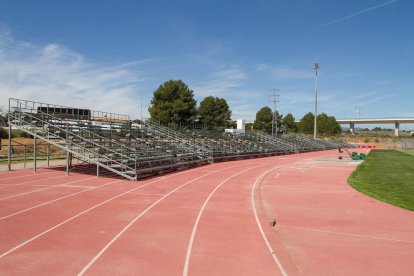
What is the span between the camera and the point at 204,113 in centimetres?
6241

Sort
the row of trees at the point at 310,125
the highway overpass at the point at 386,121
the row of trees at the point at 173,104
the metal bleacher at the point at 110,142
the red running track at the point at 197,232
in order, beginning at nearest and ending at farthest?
the red running track at the point at 197,232 < the metal bleacher at the point at 110,142 < the row of trees at the point at 173,104 < the row of trees at the point at 310,125 < the highway overpass at the point at 386,121

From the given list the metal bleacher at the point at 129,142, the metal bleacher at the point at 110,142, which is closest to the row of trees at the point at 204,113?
the metal bleacher at the point at 129,142

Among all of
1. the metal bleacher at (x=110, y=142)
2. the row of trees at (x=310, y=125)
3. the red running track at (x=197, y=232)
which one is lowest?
the red running track at (x=197, y=232)

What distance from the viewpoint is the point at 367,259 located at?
235 inches

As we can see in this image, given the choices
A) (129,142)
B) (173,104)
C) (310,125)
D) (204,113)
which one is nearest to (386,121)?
(310,125)

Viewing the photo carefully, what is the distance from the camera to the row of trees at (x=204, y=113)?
155ft

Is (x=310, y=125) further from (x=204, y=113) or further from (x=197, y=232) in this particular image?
(x=197, y=232)

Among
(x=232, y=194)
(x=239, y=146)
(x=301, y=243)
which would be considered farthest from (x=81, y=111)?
(x=301, y=243)

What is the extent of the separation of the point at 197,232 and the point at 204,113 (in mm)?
55404

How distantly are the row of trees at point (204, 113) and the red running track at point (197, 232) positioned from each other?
113ft

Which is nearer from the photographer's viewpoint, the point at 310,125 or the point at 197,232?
the point at 197,232

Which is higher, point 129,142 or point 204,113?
point 204,113

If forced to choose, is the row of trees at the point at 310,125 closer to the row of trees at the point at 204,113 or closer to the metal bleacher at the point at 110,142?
the row of trees at the point at 204,113

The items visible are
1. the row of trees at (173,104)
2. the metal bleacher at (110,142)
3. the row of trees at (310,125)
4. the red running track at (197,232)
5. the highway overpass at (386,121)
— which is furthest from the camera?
the highway overpass at (386,121)
